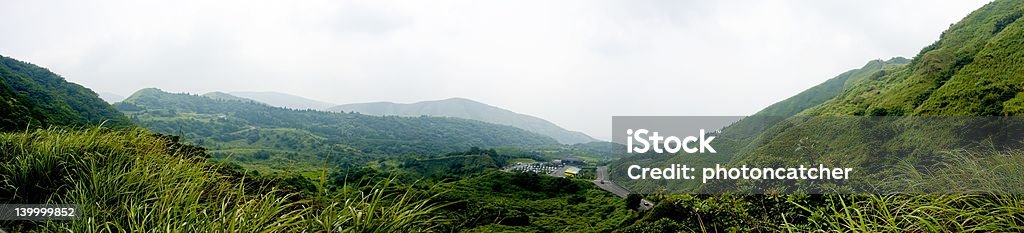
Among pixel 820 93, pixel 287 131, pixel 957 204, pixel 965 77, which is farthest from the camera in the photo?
pixel 287 131

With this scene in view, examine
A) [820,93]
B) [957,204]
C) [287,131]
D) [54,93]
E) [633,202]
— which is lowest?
[633,202]

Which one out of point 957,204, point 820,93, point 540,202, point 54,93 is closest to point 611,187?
point 540,202

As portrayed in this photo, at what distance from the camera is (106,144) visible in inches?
160

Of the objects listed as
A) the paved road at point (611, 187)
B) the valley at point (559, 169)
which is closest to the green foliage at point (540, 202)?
the valley at point (559, 169)

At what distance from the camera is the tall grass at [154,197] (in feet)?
8.09

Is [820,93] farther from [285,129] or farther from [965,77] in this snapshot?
[285,129]

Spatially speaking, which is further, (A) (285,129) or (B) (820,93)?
(A) (285,129)

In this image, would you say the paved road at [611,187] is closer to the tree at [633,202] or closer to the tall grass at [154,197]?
the tree at [633,202]

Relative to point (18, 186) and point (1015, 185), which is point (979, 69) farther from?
point (18, 186)

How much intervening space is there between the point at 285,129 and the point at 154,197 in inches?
5246

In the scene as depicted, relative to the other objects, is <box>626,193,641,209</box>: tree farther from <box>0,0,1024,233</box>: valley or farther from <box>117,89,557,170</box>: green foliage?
<box>117,89,557,170</box>: green foliage

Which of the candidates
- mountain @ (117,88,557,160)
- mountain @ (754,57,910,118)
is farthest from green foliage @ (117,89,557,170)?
mountain @ (754,57,910,118)

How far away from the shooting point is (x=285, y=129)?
12488cm

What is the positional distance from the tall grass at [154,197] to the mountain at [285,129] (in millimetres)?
82080
